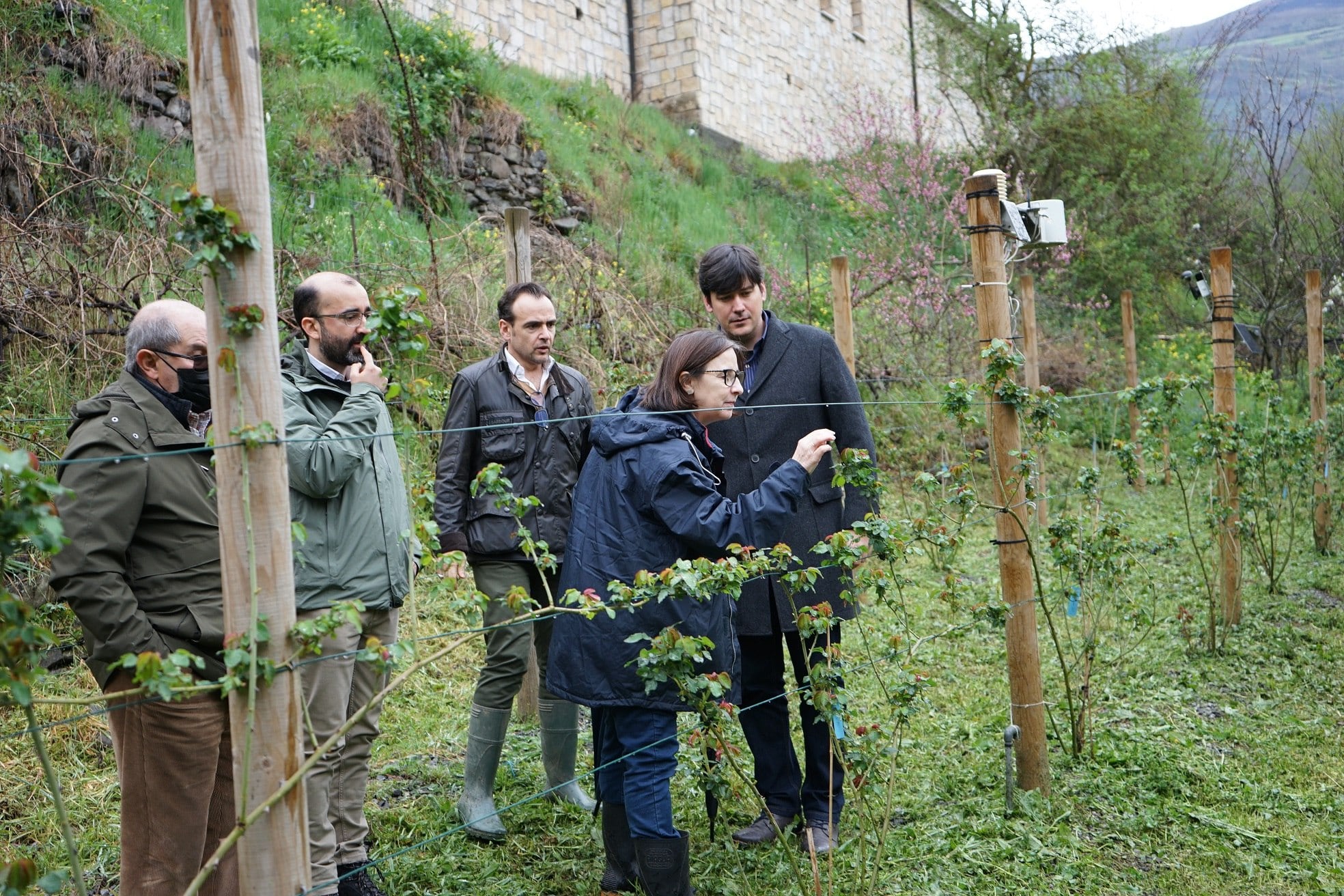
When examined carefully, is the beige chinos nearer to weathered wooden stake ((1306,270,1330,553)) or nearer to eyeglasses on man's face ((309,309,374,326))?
eyeglasses on man's face ((309,309,374,326))

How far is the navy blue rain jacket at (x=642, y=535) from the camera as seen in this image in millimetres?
2893

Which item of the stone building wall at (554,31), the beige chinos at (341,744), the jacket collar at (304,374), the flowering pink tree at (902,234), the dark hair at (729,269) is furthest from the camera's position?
the stone building wall at (554,31)

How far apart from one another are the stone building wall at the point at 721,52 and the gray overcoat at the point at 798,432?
12077 mm

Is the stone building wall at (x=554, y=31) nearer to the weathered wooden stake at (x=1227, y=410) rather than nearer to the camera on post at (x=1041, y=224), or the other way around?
the weathered wooden stake at (x=1227, y=410)

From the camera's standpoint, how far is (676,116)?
18.6 metres

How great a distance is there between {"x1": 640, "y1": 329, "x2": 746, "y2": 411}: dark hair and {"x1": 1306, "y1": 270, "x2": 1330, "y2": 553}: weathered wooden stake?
664 centimetres

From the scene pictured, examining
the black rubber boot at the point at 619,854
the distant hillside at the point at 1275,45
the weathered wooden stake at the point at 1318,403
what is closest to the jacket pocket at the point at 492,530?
the black rubber boot at the point at 619,854

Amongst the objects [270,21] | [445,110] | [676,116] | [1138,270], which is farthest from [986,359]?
[676,116]

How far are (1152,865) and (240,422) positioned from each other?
10.2ft

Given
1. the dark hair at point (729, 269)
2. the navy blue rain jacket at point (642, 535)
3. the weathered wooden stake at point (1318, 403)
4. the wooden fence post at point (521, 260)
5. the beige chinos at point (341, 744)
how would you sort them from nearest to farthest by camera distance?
the navy blue rain jacket at point (642, 535), the beige chinos at point (341, 744), the dark hair at point (729, 269), the wooden fence post at point (521, 260), the weathered wooden stake at point (1318, 403)

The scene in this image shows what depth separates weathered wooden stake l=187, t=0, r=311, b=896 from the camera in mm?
1858

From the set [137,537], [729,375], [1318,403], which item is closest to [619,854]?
[729,375]

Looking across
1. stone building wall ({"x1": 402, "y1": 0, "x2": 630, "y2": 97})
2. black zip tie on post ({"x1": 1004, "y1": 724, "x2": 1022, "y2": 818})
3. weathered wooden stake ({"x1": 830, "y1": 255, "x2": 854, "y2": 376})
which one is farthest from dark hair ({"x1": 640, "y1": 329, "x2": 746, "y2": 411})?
stone building wall ({"x1": 402, "y1": 0, "x2": 630, "y2": 97})

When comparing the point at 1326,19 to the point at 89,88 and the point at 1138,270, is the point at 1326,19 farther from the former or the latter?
the point at 89,88
